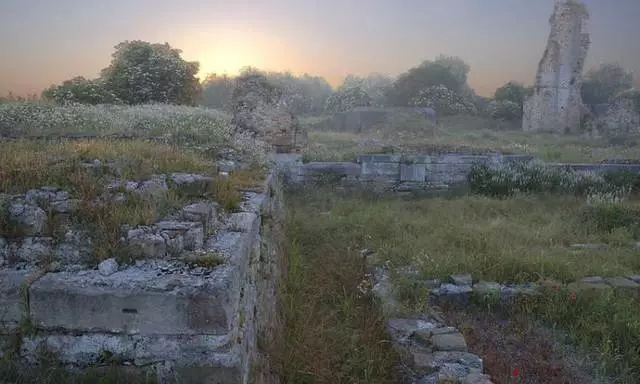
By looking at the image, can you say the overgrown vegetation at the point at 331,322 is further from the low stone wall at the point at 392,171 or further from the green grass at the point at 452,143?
the green grass at the point at 452,143

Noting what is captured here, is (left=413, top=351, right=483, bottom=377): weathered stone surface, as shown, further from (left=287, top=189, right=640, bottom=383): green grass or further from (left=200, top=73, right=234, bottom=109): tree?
(left=200, top=73, right=234, bottom=109): tree

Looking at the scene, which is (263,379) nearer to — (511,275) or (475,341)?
(475,341)

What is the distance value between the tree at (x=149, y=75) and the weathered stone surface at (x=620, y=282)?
1456 centimetres

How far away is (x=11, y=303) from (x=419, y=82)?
33.2 metres

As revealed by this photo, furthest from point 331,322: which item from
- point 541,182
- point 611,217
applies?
point 541,182

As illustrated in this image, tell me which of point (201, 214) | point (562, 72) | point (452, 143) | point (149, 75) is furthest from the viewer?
point (562, 72)

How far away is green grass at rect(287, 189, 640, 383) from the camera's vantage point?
447 centimetres

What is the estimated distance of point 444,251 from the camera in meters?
6.29

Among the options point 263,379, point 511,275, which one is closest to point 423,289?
point 511,275

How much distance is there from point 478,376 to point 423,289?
1.48 meters

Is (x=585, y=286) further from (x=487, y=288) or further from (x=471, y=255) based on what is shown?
(x=471, y=255)

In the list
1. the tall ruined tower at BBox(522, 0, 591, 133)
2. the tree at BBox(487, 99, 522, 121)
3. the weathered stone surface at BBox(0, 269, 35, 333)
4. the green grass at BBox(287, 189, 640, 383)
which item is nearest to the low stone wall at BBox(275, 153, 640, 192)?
the green grass at BBox(287, 189, 640, 383)

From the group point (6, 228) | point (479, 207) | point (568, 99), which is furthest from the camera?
point (568, 99)

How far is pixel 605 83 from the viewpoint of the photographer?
110 feet
